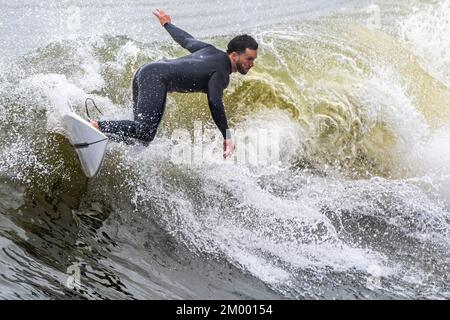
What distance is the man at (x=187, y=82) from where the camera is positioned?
665cm

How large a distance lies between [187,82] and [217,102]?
0.42 meters

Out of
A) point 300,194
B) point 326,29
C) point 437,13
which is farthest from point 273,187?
point 437,13

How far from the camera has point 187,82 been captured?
22.5 feet

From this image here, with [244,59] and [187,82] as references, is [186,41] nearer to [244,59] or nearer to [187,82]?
[187,82]

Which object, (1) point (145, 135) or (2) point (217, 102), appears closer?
(2) point (217, 102)

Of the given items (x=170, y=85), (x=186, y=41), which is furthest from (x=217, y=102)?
(x=186, y=41)

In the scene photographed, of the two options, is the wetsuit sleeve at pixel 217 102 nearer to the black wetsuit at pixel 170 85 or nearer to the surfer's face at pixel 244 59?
the black wetsuit at pixel 170 85

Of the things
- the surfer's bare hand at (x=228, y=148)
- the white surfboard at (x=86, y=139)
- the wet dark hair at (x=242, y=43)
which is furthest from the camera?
the wet dark hair at (x=242, y=43)

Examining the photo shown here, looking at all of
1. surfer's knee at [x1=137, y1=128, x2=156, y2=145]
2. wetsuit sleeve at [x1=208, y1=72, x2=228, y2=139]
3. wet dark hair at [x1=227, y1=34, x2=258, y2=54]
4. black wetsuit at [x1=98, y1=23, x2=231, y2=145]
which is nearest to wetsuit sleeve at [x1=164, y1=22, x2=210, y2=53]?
black wetsuit at [x1=98, y1=23, x2=231, y2=145]

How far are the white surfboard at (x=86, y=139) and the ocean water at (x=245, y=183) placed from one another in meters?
0.45

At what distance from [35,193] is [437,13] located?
10.0 m

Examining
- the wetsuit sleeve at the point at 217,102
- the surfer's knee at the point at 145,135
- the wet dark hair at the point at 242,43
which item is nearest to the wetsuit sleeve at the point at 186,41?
the wet dark hair at the point at 242,43

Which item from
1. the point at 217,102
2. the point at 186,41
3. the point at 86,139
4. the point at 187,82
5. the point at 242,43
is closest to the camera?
the point at 86,139

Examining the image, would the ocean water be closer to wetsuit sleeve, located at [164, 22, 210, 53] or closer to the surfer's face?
wetsuit sleeve, located at [164, 22, 210, 53]
